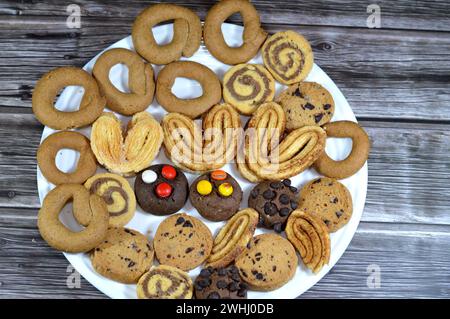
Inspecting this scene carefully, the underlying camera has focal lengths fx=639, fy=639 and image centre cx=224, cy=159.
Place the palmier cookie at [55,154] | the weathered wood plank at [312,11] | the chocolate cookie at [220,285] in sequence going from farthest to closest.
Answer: the weathered wood plank at [312,11] < the palmier cookie at [55,154] < the chocolate cookie at [220,285]

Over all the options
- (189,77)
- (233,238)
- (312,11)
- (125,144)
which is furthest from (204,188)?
(312,11)

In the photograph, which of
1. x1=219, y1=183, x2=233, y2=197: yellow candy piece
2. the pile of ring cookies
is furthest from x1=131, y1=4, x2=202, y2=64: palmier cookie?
x1=219, y1=183, x2=233, y2=197: yellow candy piece

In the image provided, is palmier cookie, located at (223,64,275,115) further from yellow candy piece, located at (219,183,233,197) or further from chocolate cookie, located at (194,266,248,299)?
chocolate cookie, located at (194,266,248,299)

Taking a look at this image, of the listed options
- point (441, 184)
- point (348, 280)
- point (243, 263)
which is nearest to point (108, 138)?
point (243, 263)

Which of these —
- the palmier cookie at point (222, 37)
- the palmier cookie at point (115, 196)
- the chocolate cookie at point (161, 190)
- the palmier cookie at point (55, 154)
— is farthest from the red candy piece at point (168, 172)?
the palmier cookie at point (222, 37)

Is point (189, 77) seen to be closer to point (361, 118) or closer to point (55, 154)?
point (55, 154)

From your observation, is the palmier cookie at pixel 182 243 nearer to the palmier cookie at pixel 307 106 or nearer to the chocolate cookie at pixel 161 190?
the chocolate cookie at pixel 161 190

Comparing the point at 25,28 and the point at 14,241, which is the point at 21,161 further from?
the point at 25,28
